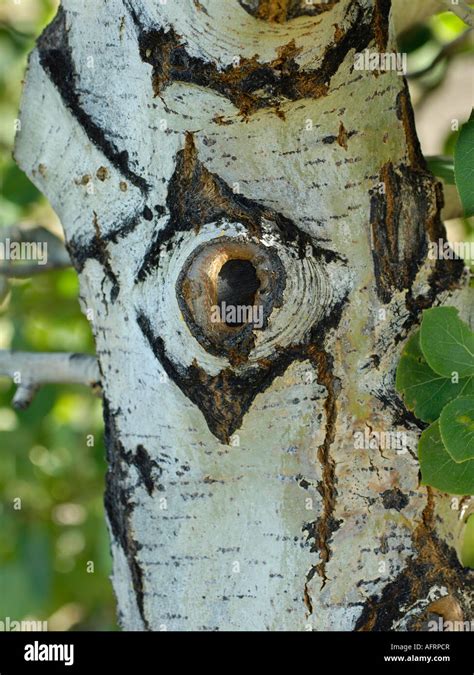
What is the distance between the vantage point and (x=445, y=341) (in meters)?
0.62

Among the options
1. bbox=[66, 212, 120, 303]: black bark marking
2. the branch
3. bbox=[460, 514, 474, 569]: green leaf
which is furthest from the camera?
bbox=[460, 514, 474, 569]: green leaf

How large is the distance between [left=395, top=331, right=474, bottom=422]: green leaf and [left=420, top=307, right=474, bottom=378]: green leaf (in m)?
0.02

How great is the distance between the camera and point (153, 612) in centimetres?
74

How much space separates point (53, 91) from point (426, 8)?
0.46 meters

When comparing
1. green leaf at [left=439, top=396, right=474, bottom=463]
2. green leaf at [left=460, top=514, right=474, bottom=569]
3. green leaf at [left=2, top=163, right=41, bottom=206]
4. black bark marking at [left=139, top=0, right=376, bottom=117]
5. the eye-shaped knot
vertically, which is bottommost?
green leaf at [left=460, top=514, right=474, bottom=569]

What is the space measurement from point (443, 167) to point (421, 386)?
25 cm

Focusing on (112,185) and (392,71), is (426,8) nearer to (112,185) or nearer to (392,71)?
(392,71)

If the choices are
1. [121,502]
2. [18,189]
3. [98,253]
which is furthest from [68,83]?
[18,189]

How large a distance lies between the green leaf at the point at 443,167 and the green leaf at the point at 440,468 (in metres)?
0.24

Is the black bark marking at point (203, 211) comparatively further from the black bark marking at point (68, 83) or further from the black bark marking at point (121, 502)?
the black bark marking at point (121, 502)

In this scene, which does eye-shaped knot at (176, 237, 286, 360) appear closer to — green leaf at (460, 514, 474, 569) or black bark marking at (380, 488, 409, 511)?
black bark marking at (380, 488, 409, 511)

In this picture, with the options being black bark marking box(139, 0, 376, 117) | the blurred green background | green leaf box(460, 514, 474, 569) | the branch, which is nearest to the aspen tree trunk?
Result: black bark marking box(139, 0, 376, 117)

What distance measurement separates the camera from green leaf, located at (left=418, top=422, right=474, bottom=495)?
630 millimetres
